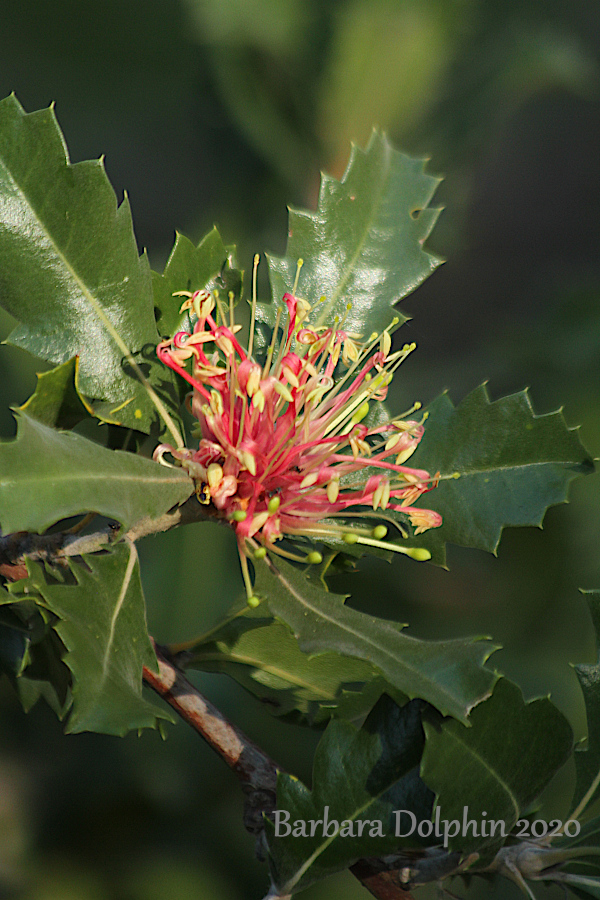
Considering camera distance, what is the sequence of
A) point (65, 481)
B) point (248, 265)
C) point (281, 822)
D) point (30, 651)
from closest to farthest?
1. point (65, 481)
2. point (281, 822)
3. point (30, 651)
4. point (248, 265)

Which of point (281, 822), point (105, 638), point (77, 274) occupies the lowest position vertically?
point (281, 822)

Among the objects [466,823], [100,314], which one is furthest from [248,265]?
[466,823]

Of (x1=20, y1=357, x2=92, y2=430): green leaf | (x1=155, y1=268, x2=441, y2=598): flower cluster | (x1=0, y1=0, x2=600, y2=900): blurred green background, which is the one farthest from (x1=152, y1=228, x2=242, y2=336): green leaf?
(x1=0, y1=0, x2=600, y2=900): blurred green background

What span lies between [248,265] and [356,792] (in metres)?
1.42

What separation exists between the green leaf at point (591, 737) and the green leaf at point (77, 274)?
14.5 inches

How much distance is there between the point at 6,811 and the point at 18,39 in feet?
8.14

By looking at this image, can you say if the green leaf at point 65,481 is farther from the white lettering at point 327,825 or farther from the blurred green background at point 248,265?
the blurred green background at point 248,265

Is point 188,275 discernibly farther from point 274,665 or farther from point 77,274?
point 274,665

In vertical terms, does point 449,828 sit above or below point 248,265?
below

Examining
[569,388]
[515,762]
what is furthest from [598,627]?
[569,388]

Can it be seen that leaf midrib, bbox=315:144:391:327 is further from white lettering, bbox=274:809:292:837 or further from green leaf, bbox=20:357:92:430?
white lettering, bbox=274:809:292:837

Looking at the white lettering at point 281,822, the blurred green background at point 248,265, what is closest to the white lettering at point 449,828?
the white lettering at point 281,822

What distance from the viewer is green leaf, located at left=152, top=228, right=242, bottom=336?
2.22 feet

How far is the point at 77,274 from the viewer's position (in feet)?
2.03
